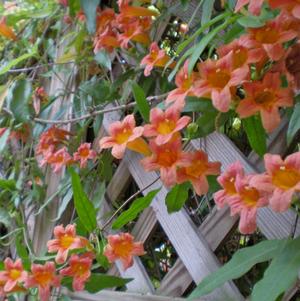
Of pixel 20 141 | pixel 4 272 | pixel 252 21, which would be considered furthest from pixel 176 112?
pixel 20 141

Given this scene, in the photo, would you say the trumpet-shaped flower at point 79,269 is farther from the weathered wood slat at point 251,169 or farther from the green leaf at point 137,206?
the weathered wood slat at point 251,169

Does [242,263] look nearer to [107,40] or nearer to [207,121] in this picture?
[207,121]

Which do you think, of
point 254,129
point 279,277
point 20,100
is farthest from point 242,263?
point 20,100

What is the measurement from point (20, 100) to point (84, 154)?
0.85 feet

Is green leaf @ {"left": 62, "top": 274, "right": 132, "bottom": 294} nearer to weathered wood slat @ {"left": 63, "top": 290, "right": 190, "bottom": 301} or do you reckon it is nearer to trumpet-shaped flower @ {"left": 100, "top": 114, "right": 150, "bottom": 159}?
weathered wood slat @ {"left": 63, "top": 290, "right": 190, "bottom": 301}

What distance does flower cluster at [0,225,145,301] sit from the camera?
102 cm

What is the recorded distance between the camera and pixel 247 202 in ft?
2.20

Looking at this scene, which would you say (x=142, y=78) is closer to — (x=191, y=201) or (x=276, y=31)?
(x=191, y=201)

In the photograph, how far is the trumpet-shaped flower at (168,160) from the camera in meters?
0.78

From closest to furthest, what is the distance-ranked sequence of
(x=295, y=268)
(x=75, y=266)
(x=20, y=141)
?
(x=295, y=268)
(x=75, y=266)
(x=20, y=141)

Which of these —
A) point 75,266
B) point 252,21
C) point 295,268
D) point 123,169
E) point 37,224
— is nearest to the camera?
point 295,268

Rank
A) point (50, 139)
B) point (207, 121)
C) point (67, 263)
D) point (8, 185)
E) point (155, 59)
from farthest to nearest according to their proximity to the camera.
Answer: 1. point (8, 185)
2. point (50, 139)
3. point (67, 263)
4. point (155, 59)
5. point (207, 121)

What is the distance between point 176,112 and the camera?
789 millimetres

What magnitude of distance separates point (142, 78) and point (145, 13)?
175 mm
